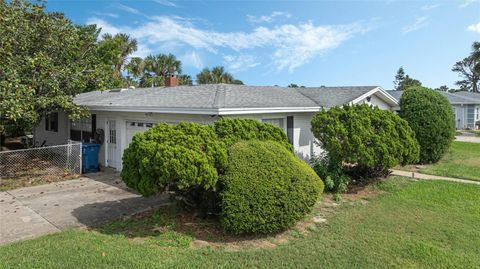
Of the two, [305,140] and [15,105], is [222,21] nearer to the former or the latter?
[305,140]

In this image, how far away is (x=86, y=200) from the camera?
8.05m

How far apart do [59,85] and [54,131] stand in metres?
5.74

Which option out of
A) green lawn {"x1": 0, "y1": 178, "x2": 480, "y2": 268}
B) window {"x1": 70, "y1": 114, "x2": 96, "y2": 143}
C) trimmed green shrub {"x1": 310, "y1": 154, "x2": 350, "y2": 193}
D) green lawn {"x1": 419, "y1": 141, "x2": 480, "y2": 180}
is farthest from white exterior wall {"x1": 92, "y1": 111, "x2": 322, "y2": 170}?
green lawn {"x1": 419, "y1": 141, "x2": 480, "y2": 180}

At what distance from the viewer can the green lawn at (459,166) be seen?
37.0ft

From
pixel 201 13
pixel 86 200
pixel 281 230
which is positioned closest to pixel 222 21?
pixel 201 13

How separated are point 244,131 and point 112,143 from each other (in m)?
7.31

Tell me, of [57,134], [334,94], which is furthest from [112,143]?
[334,94]

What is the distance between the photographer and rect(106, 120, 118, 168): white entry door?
1190 cm

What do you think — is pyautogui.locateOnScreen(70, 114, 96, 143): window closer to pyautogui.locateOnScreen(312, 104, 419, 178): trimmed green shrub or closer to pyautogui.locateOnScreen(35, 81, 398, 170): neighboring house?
pyautogui.locateOnScreen(35, 81, 398, 170): neighboring house

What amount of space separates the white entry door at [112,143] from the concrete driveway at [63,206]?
1887 mm

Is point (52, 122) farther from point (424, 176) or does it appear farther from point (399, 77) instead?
point (399, 77)

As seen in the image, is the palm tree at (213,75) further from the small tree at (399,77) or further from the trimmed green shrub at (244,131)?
the small tree at (399,77)

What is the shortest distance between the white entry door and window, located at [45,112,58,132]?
5329mm

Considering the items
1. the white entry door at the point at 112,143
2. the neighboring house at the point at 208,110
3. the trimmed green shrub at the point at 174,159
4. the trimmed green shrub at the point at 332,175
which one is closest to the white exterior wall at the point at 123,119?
the neighboring house at the point at 208,110
